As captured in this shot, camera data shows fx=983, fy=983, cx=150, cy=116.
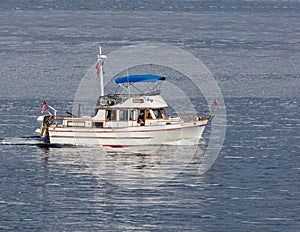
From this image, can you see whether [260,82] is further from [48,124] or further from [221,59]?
[48,124]

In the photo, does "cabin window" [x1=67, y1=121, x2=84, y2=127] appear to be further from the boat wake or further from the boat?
the boat wake

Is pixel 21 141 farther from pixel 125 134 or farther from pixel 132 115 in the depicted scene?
pixel 132 115

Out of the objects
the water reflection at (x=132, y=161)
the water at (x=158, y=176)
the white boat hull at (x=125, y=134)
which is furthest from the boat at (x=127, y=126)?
the water at (x=158, y=176)

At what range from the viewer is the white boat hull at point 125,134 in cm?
9112

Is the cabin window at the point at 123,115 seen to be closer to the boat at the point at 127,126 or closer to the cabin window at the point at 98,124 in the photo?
the boat at the point at 127,126

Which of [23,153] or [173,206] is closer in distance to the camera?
[173,206]

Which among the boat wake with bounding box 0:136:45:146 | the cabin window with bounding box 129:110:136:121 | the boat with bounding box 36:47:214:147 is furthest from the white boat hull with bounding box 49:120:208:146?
the boat wake with bounding box 0:136:45:146

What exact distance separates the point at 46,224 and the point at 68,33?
5111 inches

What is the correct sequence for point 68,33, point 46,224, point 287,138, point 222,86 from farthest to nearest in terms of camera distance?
point 68,33 → point 222,86 → point 287,138 → point 46,224

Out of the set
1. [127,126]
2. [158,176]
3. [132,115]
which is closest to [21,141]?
[127,126]

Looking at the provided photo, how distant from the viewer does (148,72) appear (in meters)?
142

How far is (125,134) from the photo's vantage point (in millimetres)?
91312

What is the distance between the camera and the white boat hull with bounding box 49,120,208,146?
299 ft

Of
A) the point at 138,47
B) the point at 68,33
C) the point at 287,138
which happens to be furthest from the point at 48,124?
the point at 68,33
